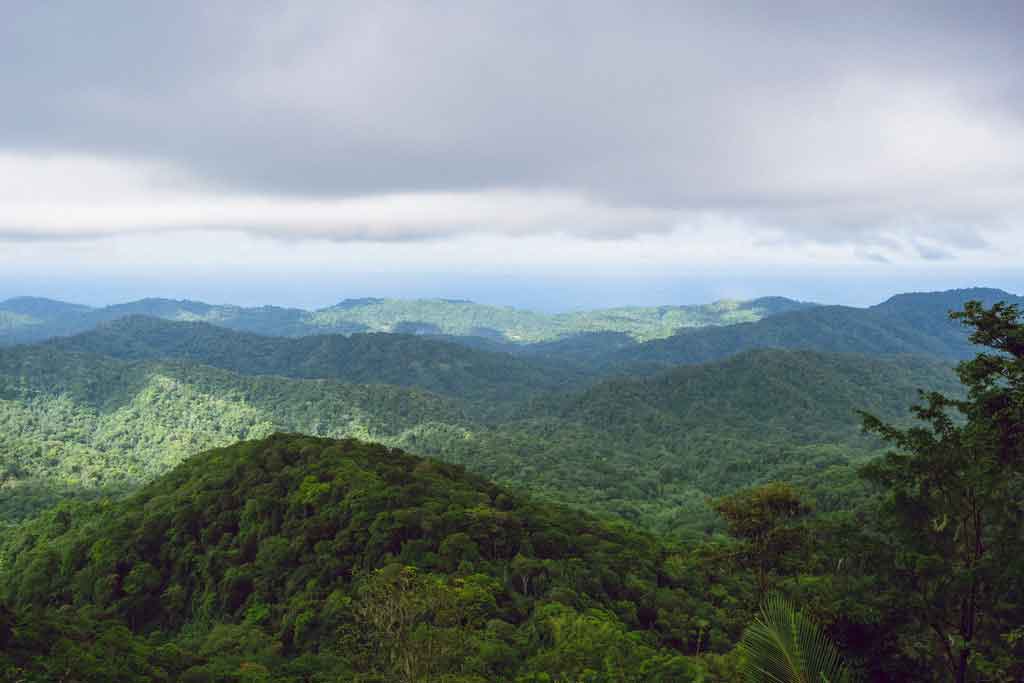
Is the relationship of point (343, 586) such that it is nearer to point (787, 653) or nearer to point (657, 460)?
point (787, 653)

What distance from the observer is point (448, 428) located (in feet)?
600

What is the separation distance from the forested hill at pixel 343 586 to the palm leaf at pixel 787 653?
17741mm

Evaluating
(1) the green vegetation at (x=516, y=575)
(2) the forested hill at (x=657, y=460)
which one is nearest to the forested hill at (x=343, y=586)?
(1) the green vegetation at (x=516, y=575)

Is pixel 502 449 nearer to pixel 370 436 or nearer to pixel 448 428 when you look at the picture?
pixel 448 428

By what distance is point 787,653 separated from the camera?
726 cm

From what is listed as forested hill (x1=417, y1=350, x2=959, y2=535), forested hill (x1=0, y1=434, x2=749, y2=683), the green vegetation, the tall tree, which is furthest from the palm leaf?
forested hill (x1=417, y1=350, x2=959, y2=535)

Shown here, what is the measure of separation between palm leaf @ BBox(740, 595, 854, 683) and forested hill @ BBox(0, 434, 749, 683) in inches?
698

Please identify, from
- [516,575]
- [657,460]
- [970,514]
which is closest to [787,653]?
Answer: [970,514]

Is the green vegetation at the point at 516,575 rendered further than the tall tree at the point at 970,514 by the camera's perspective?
Yes

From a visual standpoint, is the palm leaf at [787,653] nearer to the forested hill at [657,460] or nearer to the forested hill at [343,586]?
the forested hill at [343,586]

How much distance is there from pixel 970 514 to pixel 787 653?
1372cm

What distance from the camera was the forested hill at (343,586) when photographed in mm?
26797

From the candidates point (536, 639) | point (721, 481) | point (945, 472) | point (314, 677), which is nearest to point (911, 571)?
point (945, 472)

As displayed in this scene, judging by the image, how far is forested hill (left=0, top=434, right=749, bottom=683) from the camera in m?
26.8
